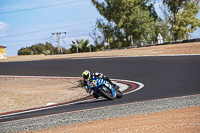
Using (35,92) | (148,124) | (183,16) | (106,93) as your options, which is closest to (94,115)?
(148,124)

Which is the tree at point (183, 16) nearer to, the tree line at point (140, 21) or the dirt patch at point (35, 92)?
the tree line at point (140, 21)

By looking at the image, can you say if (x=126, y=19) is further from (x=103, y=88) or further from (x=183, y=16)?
(x=103, y=88)

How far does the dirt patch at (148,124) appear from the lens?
596 cm

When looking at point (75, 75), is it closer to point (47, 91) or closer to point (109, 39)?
point (47, 91)

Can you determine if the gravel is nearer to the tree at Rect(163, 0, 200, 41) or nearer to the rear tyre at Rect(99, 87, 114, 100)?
the rear tyre at Rect(99, 87, 114, 100)

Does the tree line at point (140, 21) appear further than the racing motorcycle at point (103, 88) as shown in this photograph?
Yes

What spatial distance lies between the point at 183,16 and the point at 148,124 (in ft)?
151

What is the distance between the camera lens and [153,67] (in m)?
21.1

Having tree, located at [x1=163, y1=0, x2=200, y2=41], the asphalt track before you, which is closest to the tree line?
tree, located at [x1=163, y1=0, x2=200, y2=41]

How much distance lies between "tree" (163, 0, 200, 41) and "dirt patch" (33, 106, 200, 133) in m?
44.0

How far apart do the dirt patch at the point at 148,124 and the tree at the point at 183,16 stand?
4395 cm

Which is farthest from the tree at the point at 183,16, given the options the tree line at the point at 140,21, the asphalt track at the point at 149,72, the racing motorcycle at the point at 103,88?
the racing motorcycle at the point at 103,88

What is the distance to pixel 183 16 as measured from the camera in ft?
161

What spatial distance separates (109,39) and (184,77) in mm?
42784
